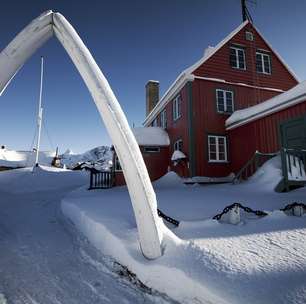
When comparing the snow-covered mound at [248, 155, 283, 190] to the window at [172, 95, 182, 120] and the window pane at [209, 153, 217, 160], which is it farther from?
the window at [172, 95, 182, 120]

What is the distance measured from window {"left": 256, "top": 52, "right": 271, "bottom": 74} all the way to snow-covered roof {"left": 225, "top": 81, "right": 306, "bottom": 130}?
4.18m

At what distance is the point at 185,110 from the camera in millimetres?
13523

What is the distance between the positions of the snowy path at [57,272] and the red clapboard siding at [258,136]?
9004mm

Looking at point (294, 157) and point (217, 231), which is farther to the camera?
point (294, 157)

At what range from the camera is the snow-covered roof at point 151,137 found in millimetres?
15352

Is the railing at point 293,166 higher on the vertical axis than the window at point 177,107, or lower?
lower

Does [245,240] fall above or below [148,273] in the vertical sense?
above

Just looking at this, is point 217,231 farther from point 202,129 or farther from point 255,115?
point 202,129

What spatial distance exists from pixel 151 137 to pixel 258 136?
6877 mm

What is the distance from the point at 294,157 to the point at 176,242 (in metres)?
6.65

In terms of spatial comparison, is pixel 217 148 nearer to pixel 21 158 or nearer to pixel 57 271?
pixel 57 271

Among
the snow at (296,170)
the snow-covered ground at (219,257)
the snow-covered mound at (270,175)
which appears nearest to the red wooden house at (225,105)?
the snow-covered mound at (270,175)

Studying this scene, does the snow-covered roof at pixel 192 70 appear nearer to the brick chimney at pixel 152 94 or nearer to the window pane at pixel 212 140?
the window pane at pixel 212 140

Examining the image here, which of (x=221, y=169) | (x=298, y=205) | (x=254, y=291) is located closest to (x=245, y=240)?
(x=254, y=291)
